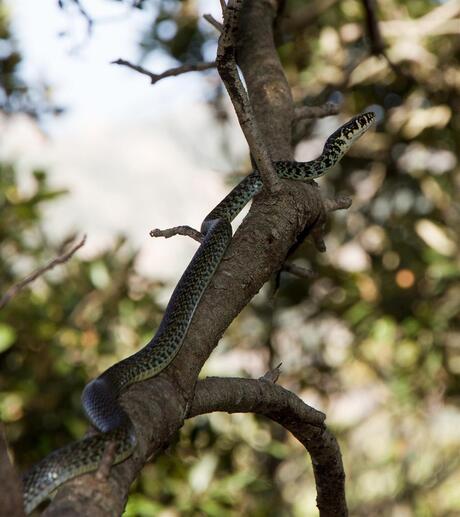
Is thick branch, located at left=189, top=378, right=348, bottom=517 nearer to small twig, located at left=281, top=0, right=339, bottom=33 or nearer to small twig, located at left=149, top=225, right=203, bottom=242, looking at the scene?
small twig, located at left=149, top=225, right=203, bottom=242

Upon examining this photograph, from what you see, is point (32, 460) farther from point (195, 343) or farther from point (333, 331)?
point (333, 331)

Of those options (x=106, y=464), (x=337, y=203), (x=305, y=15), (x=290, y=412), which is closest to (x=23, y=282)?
(x=106, y=464)

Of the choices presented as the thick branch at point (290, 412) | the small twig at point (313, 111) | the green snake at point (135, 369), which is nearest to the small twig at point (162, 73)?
the small twig at point (313, 111)

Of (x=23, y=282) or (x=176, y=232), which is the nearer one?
(x=23, y=282)

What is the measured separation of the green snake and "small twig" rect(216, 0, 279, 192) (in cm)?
17

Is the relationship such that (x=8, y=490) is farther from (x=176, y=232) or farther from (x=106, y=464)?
(x=176, y=232)

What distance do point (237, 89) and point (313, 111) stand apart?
1147mm

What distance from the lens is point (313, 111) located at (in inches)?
136

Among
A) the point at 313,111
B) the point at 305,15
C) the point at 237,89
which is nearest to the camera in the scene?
the point at 237,89

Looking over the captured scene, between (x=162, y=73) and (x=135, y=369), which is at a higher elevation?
(x=162, y=73)

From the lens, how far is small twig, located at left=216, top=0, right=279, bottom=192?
2211 mm

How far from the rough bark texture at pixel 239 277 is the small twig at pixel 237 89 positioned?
0.11 meters

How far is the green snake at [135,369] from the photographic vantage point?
188 centimetres

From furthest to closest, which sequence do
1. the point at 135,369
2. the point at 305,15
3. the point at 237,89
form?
1. the point at 305,15
2. the point at 135,369
3. the point at 237,89
